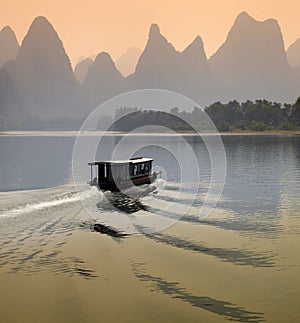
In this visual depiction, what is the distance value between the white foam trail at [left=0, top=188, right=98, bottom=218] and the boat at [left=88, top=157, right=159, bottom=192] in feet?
3.96

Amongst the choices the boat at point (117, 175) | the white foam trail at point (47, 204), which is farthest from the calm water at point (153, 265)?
the boat at point (117, 175)

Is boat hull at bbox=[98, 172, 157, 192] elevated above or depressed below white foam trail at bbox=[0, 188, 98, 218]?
above

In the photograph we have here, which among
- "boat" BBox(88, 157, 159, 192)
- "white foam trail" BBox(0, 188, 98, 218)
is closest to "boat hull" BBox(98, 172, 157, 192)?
"boat" BBox(88, 157, 159, 192)

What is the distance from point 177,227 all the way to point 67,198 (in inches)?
558

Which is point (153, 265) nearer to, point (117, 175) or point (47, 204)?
point (47, 204)

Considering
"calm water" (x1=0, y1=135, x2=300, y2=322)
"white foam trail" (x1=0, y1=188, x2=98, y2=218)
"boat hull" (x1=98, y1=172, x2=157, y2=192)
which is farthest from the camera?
"boat hull" (x1=98, y1=172, x2=157, y2=192)

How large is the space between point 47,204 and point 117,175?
9.60m

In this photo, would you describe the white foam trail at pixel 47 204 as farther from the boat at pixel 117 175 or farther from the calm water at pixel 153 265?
the boat at pixel 117 175

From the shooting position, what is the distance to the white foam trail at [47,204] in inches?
1244

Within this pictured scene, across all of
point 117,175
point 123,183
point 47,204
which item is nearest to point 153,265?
point 47,204

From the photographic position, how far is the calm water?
1575 centimetres

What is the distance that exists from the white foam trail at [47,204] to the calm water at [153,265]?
89mm

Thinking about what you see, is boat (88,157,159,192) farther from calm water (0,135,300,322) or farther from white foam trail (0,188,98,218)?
calm water (0,135,300,322)

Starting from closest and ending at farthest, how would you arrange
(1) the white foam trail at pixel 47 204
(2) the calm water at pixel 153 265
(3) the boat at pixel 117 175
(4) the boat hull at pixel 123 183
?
1. (2) the calm water at pixel 153 265
2. (1) the white foam trail at pixel 47 204
3. (4) the boat hull at pixel 123 183
4. (3) the boat at pixel 117 175
